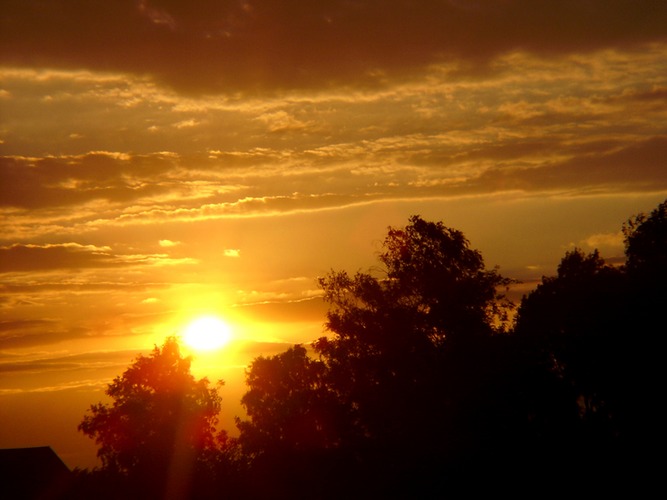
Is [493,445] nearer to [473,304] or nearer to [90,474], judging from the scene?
[473,304]

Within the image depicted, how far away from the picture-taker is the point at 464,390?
1967 inches

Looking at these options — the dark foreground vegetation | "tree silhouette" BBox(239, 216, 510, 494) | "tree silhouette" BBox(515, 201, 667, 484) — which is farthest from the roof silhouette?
"tree silhouette" BBox(515, 201, 667, 484)

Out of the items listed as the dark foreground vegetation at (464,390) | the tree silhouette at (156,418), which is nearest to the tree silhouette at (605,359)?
the dark foreground vegetation at (464,390)

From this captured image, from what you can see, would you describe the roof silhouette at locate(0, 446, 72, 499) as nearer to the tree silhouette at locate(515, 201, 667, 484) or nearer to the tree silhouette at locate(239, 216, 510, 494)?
the tree silhouette at locate(239, 216, 510, 494)

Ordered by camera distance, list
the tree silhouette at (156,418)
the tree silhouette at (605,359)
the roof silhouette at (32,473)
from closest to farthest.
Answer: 1. the tree silhouette at (605,359)
2. the roof silhouette at (32,473)
3. the tree silhouette at (156,418)

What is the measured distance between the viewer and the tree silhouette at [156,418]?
72.4m

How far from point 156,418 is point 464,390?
39.3 metres

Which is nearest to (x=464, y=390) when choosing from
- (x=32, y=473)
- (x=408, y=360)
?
(x=408, y=360)

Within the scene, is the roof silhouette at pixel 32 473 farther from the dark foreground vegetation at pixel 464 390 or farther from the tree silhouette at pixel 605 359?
the tree silhouette at pixel 605 359

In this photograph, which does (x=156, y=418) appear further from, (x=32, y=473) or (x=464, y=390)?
(x=464, y=390)

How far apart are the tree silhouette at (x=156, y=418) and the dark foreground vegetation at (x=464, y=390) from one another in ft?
11.9

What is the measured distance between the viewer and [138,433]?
254ft

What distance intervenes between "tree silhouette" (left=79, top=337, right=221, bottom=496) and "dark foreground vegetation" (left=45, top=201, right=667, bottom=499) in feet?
11.9

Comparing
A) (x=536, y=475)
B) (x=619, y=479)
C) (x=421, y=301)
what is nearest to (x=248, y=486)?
(x=421, y=301)
